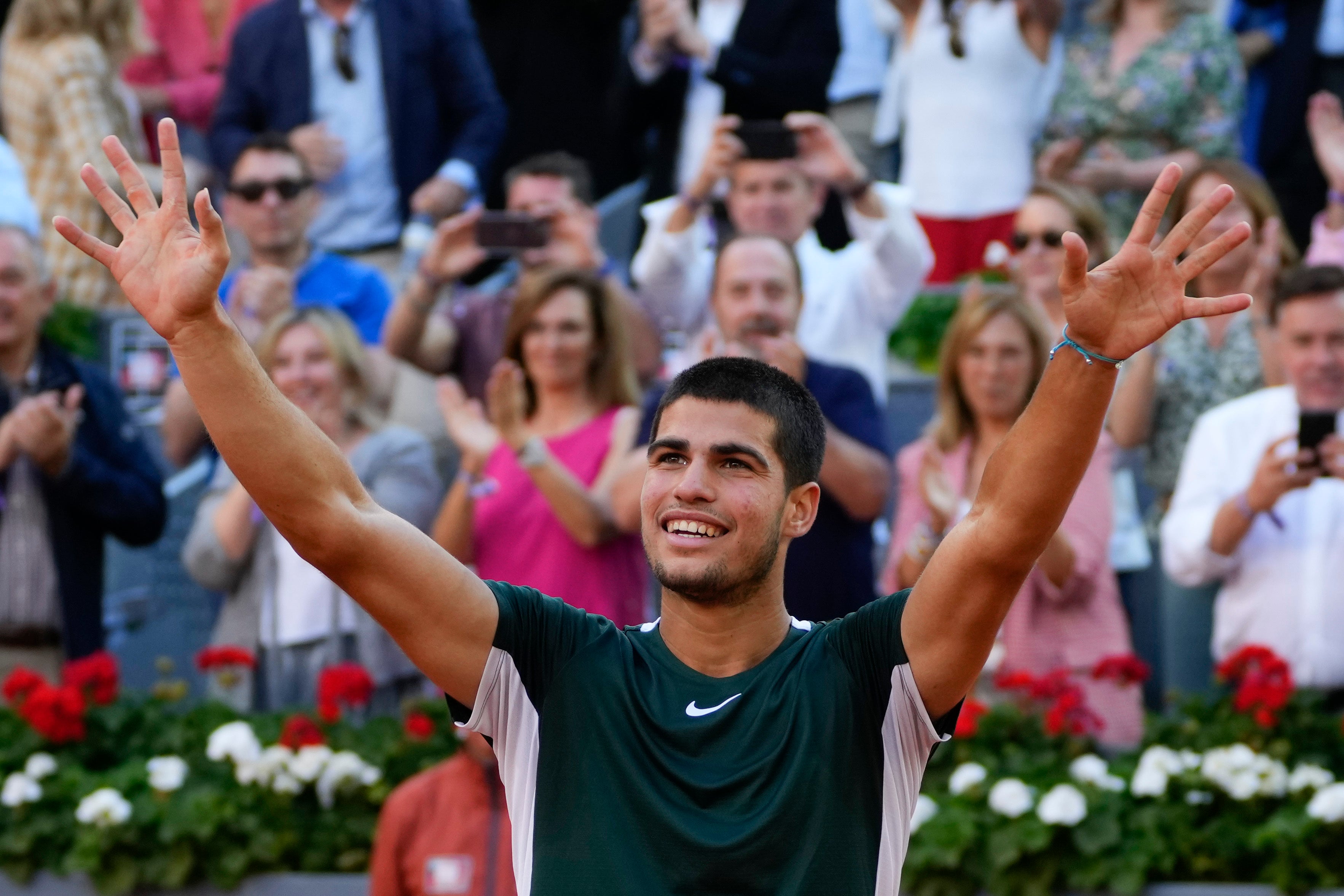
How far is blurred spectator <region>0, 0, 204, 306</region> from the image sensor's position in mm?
8445

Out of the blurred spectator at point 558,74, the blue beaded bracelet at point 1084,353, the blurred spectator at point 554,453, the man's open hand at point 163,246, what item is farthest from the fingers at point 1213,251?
the blurred spectator at point 558,74

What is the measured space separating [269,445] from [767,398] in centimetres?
87

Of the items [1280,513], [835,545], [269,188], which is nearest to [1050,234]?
[1280,513]

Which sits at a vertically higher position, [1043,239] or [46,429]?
[1043,239]

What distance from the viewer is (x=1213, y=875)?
5.33 meters

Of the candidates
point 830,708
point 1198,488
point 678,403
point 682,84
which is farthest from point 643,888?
point 682,84

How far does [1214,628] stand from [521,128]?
421 cm

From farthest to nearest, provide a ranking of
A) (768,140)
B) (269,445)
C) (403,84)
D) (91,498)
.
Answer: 1. (403,84)
2. (768,140)
3. (91,498)
4. (269,445)

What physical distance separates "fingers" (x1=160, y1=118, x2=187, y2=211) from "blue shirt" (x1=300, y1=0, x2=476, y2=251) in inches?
210

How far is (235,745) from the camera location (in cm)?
A: 605

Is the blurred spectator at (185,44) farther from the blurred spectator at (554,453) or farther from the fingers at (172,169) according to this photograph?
the fingers at (172,169)

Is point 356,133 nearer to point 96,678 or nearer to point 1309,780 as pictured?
point 96,678

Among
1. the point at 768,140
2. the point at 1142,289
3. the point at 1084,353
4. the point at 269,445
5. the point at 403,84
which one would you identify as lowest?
the point at 269,445

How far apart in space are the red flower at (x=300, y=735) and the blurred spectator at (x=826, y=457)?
120 centimetres
